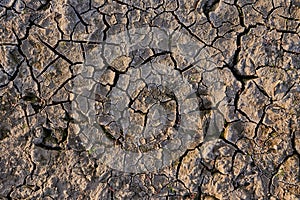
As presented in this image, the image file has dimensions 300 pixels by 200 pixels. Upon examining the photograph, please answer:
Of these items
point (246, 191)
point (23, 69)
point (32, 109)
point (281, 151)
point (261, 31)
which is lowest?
point (246, 191)

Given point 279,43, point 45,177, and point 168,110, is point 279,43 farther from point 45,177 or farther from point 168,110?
point 45,177

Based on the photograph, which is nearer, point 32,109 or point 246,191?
point 246,191

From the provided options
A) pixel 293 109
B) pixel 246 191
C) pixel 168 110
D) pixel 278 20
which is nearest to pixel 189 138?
pixel 168 110

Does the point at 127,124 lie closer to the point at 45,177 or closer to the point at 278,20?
the point at 45,177

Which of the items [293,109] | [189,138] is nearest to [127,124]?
[189,138]

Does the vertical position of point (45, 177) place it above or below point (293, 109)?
below

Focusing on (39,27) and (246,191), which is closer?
(246,191)
